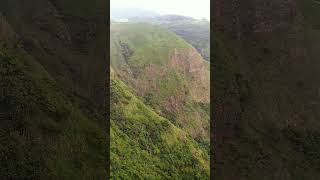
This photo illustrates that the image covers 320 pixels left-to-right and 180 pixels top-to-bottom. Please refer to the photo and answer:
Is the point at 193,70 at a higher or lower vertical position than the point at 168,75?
higher

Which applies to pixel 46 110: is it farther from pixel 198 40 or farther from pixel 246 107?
pixel 198 40

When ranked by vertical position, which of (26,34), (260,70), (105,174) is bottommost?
(105,174)

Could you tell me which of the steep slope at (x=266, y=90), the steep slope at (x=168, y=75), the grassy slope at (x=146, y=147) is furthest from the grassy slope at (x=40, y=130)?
the steep slope at (x=168, y=75)

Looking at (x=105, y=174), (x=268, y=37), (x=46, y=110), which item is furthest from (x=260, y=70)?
(x=46, y=110)

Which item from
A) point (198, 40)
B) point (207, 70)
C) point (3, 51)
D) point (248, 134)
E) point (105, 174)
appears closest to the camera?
point (3, 51)

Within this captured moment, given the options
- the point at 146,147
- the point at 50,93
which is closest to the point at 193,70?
the point at 146,147

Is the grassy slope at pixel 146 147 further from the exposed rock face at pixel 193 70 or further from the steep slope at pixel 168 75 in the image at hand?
the exposed rock face at pixel 193 70

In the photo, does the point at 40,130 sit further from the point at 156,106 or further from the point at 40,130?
the point at 156,106
